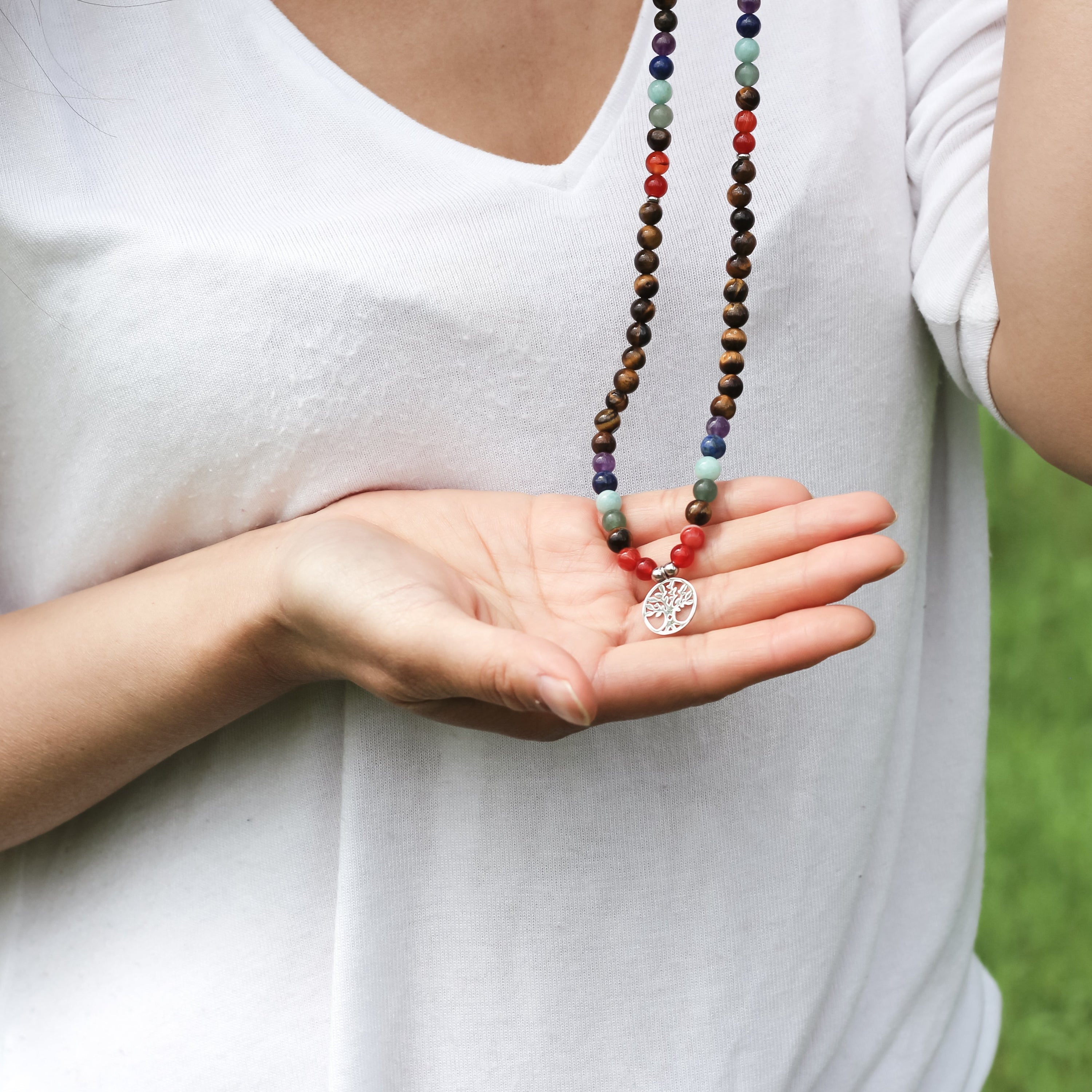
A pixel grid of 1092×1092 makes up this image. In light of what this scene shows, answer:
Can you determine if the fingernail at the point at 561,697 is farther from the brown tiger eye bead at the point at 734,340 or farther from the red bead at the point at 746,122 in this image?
the red bead at the point at 746,122

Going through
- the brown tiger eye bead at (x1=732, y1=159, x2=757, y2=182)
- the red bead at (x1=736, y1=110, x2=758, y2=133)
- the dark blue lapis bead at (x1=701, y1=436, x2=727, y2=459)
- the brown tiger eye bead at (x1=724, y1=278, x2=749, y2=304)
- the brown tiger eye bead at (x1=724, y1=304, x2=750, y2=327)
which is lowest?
the dark blue lapis bead at (x1=701, y1=436, x2=727, y2=459)

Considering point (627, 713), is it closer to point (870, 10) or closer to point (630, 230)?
point (630, 230)

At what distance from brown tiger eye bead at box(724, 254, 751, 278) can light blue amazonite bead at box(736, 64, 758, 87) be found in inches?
7.5

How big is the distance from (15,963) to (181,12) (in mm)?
1037

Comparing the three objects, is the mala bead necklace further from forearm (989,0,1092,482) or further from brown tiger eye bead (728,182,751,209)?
forearm (989,0,1092,482)

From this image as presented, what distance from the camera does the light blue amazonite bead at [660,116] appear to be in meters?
1.25

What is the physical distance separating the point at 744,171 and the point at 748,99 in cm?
9

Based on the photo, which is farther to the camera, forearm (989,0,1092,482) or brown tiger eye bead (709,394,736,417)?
brown tiger eye bead (709,394,736,417)

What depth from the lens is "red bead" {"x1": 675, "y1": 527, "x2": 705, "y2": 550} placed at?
1.21 meters

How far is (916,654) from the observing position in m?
1.40

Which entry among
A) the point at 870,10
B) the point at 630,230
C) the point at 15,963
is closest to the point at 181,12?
the point at 630,230

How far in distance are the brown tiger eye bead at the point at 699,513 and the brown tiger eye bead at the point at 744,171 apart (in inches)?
Result: 13.8

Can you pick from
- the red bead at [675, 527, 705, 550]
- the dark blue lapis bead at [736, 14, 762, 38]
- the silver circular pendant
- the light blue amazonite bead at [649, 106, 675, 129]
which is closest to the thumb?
the silver circular pendant

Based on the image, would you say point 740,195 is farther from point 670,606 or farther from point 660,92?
point 670,606
